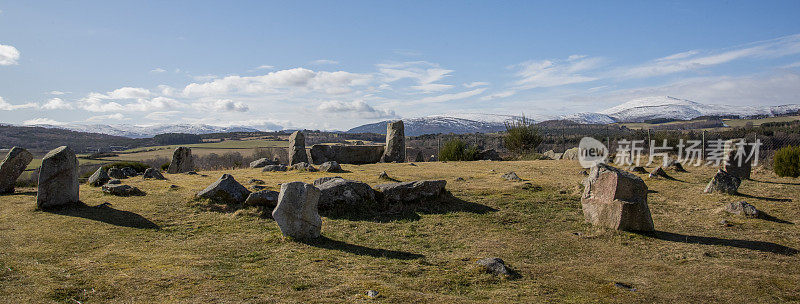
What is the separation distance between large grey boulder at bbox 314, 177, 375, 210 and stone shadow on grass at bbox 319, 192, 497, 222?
0.46 feet

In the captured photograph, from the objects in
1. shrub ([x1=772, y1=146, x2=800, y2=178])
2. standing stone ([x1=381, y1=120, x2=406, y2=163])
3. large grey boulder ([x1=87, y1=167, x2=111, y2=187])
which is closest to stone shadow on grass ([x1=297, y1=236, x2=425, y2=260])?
large grey boulder ([x1=87, y1=167, x2=111, y2=187])

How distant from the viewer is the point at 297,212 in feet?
29.2

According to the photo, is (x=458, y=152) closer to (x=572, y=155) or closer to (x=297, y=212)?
(x=572, y=155)

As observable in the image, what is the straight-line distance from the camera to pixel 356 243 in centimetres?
915

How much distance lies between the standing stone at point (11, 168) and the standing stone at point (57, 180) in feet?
11.7

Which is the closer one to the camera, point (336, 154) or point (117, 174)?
point (117, 174)

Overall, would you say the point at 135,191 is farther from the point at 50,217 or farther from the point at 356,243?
the point at 356,243

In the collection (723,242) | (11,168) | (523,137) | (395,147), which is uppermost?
(523,137)

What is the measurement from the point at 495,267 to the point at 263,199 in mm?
7089

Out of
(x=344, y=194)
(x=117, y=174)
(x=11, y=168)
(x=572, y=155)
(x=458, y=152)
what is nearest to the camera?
(x=344, y=194)

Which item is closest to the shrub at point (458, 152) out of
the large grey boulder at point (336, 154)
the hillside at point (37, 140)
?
the large grey boulder at point (336, 154)

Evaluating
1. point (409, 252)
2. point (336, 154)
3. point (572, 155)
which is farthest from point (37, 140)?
point (409, 252)

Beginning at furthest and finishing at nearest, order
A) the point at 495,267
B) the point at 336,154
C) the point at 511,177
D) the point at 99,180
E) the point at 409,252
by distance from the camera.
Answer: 1. the point at 336,154
2. the point at 511,177
3. the point at 99,180
4. the point at 409,252
5. the point at 495,267

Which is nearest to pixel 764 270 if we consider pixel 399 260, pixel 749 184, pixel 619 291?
pixel 619 291
